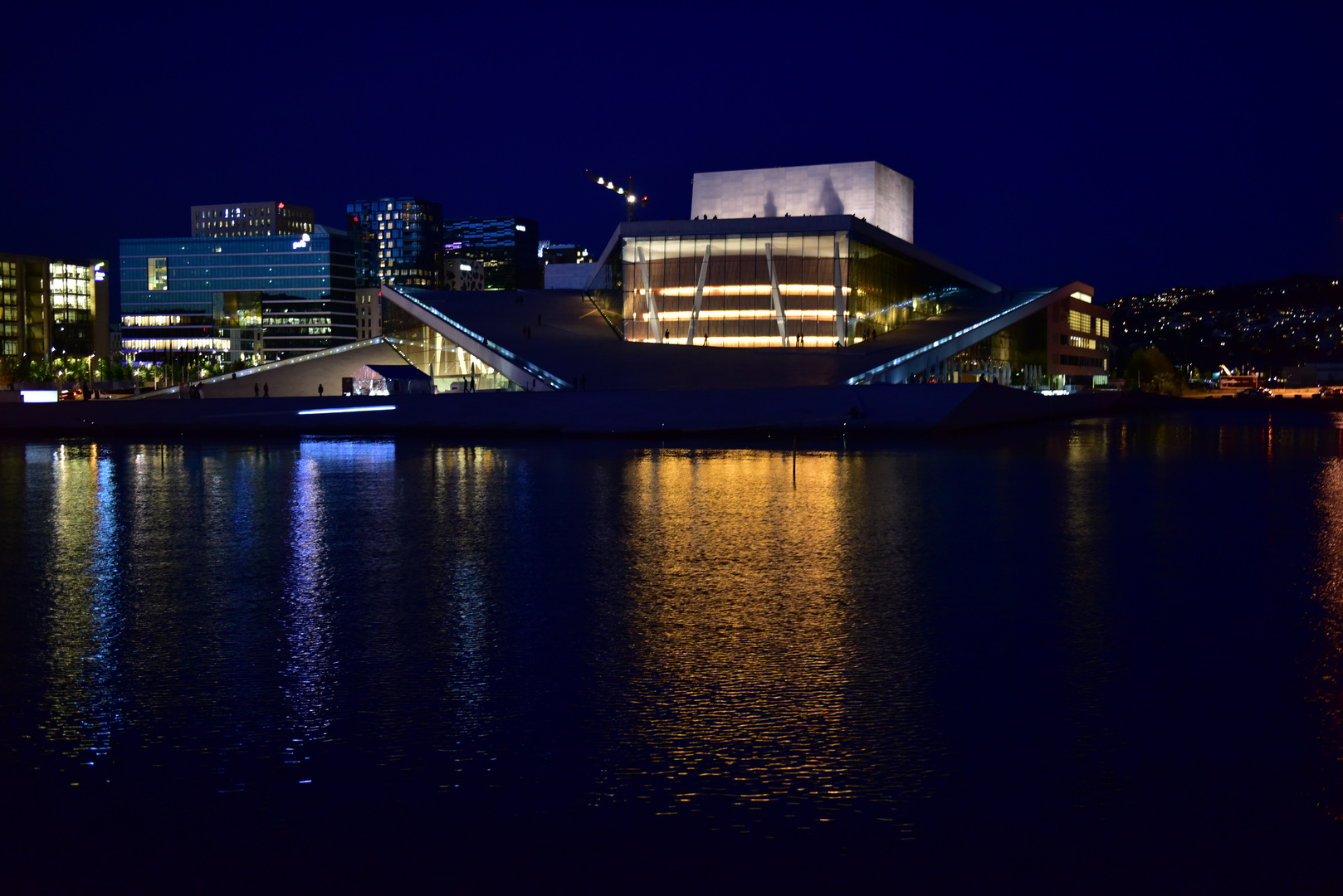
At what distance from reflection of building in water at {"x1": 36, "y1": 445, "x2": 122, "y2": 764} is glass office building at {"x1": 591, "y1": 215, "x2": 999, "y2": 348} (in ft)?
123

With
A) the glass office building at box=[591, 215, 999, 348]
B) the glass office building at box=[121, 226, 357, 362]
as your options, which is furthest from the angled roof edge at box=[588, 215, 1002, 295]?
the glass office building at box=[121, 226, 357, 362]

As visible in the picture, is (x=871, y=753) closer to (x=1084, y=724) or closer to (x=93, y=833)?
(x=1084, y=724)

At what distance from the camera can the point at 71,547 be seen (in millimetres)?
11305

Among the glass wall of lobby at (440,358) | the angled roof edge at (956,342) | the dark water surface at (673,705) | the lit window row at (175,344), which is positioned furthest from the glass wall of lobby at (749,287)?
the lit window row at (175,344)

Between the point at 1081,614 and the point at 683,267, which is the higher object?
the point at 683,267

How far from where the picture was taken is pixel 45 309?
122m

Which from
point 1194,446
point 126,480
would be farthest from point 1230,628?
point 1194,446

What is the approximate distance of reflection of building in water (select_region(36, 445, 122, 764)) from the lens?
547 centimetres

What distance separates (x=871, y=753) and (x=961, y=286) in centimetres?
6591

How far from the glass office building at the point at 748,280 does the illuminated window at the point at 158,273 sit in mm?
103882

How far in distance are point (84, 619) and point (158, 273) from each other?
482 feet

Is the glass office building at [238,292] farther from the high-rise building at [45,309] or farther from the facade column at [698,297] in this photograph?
the facade column at [698,297]

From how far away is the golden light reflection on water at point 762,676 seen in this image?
469cm

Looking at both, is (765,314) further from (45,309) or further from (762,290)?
(45,309)
